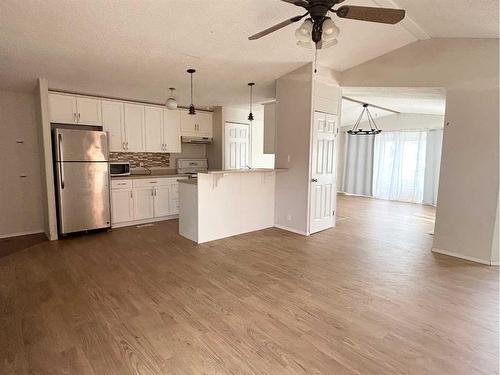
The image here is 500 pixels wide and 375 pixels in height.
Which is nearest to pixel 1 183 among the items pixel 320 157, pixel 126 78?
pixel 126 78

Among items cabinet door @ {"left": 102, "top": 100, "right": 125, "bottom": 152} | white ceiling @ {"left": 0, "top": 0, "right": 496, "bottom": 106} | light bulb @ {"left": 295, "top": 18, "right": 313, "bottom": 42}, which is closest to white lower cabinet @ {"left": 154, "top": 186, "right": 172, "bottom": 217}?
cabinet door @ {"left": 102, "top": 100, "right": 125, "bottom": 152}

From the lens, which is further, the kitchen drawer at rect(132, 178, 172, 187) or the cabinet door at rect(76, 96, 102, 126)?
the kitchen drawer at rect(132, 178, 172, 187)

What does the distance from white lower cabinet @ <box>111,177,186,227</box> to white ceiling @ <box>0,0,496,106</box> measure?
1.67m

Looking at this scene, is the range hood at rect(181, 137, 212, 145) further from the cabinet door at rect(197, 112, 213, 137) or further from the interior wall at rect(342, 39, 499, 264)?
the interior wall at rect(342, 39, 499, 264)

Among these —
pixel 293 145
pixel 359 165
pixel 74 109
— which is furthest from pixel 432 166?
pixel 74 109

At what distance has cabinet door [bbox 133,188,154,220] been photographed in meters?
5.26

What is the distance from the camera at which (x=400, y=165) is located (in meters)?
8.27

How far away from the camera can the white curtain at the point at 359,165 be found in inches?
354

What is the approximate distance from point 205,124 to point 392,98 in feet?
13.3

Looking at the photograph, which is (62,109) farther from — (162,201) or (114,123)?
(162,201)

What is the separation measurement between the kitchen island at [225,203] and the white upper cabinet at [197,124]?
2.22 metres

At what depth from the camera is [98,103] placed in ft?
16.4

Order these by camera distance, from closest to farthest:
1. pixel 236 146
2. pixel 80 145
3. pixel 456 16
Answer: pixel 456 16 < pixel 80 145 < pixel 236 146

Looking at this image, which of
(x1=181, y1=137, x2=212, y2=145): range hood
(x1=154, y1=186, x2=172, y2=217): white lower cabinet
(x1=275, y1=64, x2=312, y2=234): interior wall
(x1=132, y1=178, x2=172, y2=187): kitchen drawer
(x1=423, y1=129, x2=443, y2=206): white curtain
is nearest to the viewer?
(x1=275, y1=64, x2=312, y2=234): interior wall
